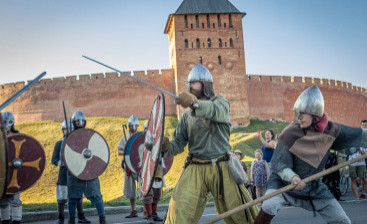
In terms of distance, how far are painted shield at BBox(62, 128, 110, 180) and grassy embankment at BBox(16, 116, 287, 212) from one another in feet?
8.15

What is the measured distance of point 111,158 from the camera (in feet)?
80.7

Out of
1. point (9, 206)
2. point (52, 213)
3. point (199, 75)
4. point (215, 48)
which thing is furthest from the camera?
point (215, 48)

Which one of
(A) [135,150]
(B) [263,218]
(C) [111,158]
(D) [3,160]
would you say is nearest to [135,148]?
(A) [135,150]

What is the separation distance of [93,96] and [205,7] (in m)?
12.3

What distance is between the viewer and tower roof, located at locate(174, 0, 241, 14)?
36906 millimetres

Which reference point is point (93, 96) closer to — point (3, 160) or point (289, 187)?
point (3, 160)

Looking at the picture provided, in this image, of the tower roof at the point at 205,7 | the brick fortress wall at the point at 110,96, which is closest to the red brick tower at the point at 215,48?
the tower roof at the point at 205,7

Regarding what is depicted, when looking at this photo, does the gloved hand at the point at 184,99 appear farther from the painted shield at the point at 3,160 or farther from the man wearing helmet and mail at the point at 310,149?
the painted shield at the point at 3,160

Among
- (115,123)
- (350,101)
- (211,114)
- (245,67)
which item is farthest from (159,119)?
(350,101)

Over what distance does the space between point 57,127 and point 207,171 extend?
31448 mm

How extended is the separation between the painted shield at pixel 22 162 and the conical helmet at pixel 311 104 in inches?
134

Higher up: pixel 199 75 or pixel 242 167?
pixel 199 75

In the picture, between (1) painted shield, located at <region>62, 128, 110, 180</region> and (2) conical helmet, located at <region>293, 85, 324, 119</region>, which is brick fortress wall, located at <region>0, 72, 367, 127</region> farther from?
(2) conical helmet, located at <region>293, 85, 324, 119</region>

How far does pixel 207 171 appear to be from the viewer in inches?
146
